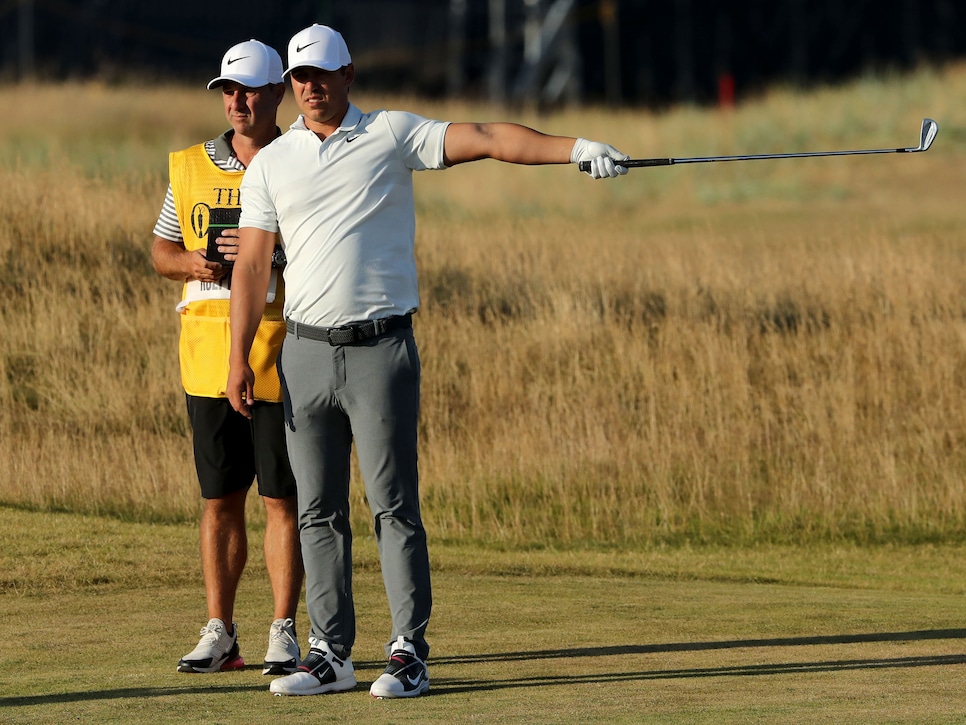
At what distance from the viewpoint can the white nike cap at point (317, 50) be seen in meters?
5.41

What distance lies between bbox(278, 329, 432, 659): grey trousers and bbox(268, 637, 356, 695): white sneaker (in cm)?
4

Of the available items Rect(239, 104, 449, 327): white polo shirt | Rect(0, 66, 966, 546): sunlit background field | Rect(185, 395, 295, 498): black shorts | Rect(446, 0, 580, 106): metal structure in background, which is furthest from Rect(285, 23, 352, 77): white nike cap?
Rect(446, 0, 580, 106): metal structure in background

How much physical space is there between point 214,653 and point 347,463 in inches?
31.9

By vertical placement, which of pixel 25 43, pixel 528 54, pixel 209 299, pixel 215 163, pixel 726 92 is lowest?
pixel 209 299

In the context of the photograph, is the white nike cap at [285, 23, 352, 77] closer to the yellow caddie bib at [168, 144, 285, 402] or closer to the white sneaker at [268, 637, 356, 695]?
the yellow caddie bib at [168, 144, 285, 402]

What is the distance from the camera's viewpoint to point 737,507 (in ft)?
39.2

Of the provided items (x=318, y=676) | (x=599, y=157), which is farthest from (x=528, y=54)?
(x=318, y=676)

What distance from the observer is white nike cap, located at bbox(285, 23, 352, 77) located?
17.7 ft

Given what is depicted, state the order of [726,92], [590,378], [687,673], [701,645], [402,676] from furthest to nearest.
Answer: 1. [726,92]
2. [590,378]
3. [701,645]
4. [687,673]
5. [402,676]

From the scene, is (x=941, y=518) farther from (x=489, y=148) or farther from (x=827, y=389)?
(x=489, y=148)

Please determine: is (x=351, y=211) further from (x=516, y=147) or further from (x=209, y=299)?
(x=209, y=299)

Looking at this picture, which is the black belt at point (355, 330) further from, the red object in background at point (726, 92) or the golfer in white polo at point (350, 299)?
the red object in background at point (726, 92)

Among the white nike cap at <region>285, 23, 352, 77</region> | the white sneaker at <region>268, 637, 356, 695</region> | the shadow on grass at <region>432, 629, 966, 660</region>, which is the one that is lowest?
the shadow on grass at <region>432, 629, 966, 660</region>

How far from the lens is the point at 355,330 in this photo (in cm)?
538
